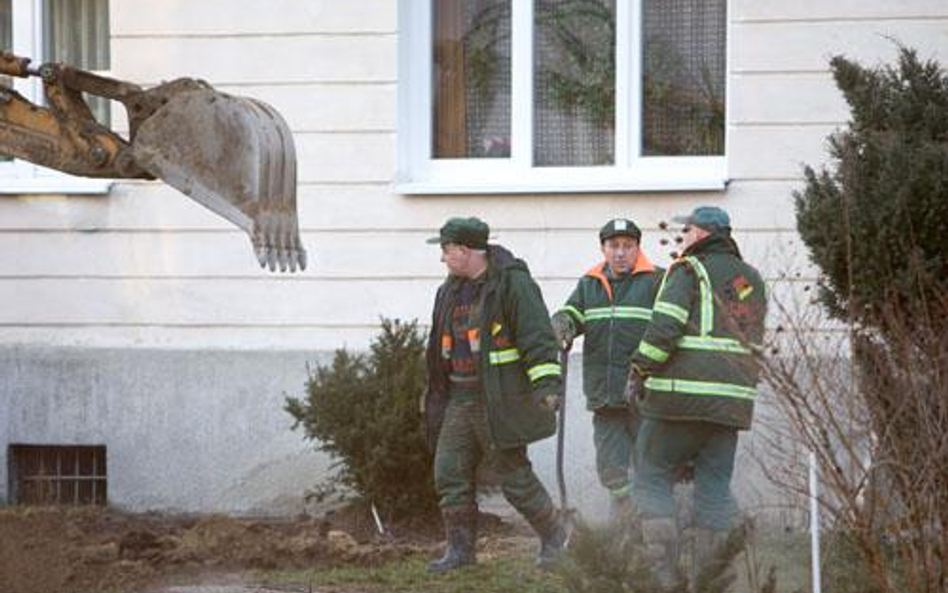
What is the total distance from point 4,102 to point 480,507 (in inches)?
228

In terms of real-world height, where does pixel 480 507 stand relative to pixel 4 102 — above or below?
below

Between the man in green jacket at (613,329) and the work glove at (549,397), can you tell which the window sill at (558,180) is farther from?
the work glove at (549,397)

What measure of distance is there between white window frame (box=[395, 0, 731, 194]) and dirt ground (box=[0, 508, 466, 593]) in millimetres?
2348

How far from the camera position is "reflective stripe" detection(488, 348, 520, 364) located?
10570mm

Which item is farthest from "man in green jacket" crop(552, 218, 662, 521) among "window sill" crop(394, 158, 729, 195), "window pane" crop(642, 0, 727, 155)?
"window pane" crop(642, 0, 727, 155)

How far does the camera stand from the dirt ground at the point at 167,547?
34.3 feet

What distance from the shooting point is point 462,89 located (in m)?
13.6

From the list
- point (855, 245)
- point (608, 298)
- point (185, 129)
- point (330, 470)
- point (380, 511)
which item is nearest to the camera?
point (185, 129)

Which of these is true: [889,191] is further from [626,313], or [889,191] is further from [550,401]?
[550,401]

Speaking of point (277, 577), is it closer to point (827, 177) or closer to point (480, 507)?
point (480, 507)

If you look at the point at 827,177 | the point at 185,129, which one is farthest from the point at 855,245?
the point at 185,129

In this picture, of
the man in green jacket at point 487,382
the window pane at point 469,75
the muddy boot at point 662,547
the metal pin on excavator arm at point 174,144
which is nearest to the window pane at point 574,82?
the window pane at point 469,75

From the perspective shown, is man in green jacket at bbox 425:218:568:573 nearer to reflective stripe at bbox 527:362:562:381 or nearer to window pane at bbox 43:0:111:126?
reflective stripe at bbox 527:362:562:381

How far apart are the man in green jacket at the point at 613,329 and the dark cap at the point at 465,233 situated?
0.86 m
